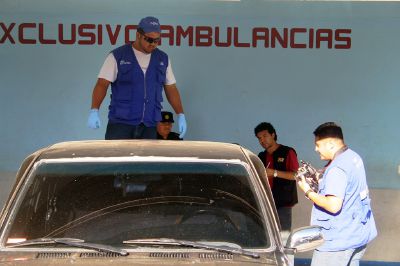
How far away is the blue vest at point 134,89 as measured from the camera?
279 inches

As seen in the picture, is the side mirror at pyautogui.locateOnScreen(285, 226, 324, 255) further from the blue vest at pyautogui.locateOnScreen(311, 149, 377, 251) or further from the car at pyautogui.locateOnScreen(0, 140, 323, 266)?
the blue vest at pyautogui.locateOnScreen(311, 149, 377, 251)

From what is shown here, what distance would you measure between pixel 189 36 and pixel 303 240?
14.4 ft

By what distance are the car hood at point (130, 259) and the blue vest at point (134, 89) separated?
9.88 ft

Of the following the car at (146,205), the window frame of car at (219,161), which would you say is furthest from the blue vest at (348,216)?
the window frame of car at (219,161)

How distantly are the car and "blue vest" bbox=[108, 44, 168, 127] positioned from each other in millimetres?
2033

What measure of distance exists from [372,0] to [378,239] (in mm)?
2293

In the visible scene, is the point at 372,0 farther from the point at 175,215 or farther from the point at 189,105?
the point at 175,215

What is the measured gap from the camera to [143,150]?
4.84 metres

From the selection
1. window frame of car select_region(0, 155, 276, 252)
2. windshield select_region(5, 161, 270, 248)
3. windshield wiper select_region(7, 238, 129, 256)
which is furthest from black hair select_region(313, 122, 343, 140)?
windshield wiper select_region(7, 238, 129, 256)

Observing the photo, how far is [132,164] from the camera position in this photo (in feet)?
15.5

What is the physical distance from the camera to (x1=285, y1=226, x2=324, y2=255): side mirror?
4.40m

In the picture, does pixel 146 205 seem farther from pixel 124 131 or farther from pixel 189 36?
pixel 189 36

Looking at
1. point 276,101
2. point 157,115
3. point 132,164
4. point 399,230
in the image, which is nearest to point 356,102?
point 276,101

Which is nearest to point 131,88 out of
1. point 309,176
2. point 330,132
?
point 309,176
